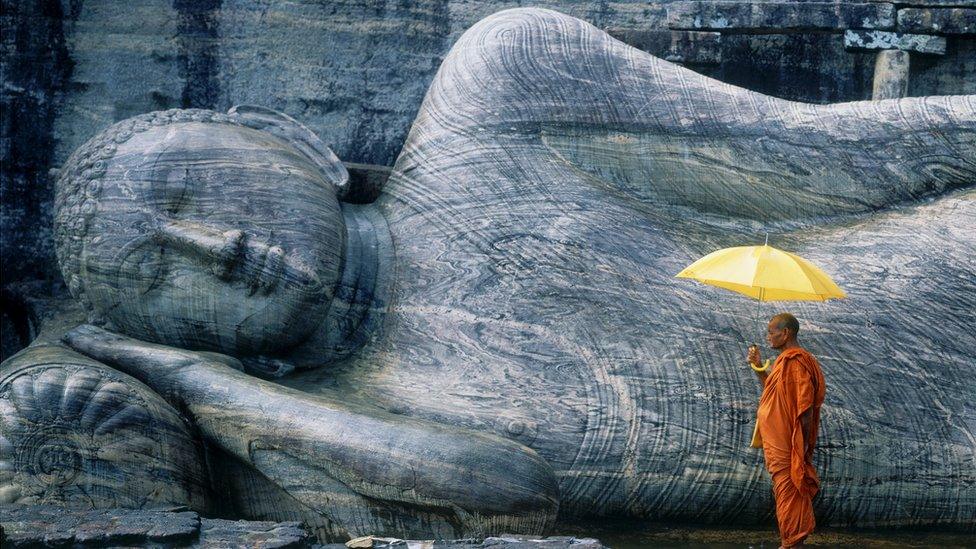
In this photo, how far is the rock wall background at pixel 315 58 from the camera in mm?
6680

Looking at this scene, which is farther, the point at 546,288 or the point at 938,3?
the point at 938,3

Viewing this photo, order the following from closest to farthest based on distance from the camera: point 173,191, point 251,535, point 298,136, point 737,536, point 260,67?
point 251,535 → point 737,536 → point 173,191 → point 298,136 → point 260,67

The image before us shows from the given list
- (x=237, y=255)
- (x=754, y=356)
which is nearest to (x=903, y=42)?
(x=754, y=356)

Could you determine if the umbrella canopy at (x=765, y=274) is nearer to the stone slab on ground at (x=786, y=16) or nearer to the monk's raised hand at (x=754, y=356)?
the monk's raised hand at (x=754, y=356)

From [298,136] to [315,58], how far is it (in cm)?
150

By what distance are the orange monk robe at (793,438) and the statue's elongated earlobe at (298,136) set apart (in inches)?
80.3

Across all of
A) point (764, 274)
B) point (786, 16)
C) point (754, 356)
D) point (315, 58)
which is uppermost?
point (786, 16)

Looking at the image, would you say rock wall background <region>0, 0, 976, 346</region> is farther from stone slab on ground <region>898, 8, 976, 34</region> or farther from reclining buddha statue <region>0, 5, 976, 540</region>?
reclining buddha statue <region>0, 5, 976, 540</region>

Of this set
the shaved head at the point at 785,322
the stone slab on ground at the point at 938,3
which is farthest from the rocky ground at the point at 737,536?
the stone slab on ground at the point at 938,3

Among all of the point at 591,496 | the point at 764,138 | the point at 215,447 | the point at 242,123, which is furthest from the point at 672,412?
the point at 242,123

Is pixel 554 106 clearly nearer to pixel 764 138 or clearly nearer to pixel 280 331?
pixel 764 138

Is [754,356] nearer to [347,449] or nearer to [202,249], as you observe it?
[347,449]

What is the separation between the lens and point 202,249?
507 centimetres

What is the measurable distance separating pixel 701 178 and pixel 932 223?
0.93 metres
